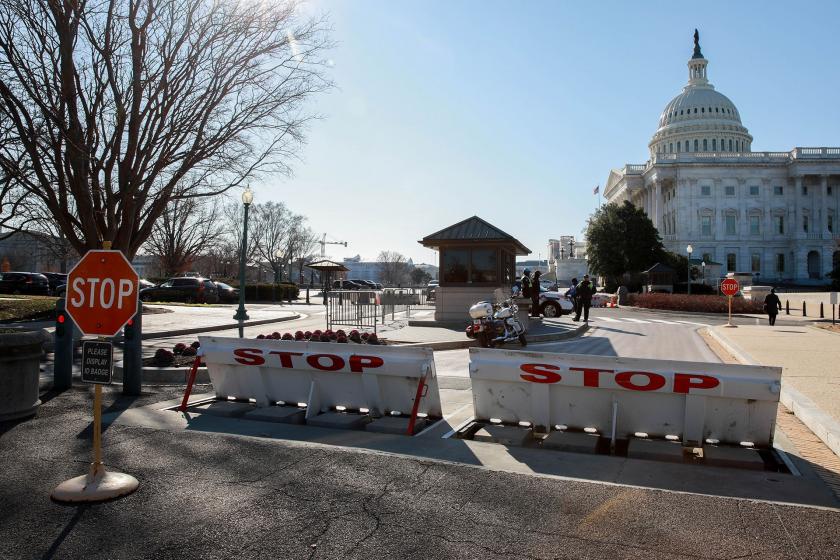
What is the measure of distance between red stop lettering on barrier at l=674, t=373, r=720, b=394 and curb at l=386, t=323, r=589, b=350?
741 centimetres

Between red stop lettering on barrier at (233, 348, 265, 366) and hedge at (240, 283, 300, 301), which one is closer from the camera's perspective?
red stop lettering on barrier at (233, 348, 265, 366)

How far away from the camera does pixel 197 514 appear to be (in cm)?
466

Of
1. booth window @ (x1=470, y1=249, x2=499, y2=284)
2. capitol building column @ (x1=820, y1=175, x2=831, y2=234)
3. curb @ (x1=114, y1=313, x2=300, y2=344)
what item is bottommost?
curb @ (x1=114, y1=313, x2=300, y2=344)

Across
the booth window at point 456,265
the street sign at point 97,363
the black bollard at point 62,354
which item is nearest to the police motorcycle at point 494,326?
the booth window at point 456,265

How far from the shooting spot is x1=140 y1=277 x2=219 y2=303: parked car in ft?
133

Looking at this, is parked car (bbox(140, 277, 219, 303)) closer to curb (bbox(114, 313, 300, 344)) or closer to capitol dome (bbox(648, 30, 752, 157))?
curb (bbox(114, 313, 300, 344))

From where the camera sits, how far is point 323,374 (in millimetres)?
8164

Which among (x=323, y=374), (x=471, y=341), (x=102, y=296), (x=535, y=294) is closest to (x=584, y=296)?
(x=535, y=294)

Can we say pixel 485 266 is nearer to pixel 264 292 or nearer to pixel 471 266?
pixel 471 266

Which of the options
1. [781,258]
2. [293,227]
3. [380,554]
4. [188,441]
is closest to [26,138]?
[188,441]

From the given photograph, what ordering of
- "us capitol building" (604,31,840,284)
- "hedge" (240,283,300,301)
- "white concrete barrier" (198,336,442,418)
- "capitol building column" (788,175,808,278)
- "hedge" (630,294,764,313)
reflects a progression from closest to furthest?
"white concrete barrier" (198,336,442,418), "hedge" (630,294,764,313), "hedge" (240,283,300,301), "capitol building column" (788,175,808,278), "us capitol building" (604,31,840,284)

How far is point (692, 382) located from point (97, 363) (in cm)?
580

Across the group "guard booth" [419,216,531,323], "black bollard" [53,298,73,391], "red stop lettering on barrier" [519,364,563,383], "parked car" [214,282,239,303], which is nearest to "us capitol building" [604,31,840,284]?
"parked car" [214,282,239,303]

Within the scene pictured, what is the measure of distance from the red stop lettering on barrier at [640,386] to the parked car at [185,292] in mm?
37496
